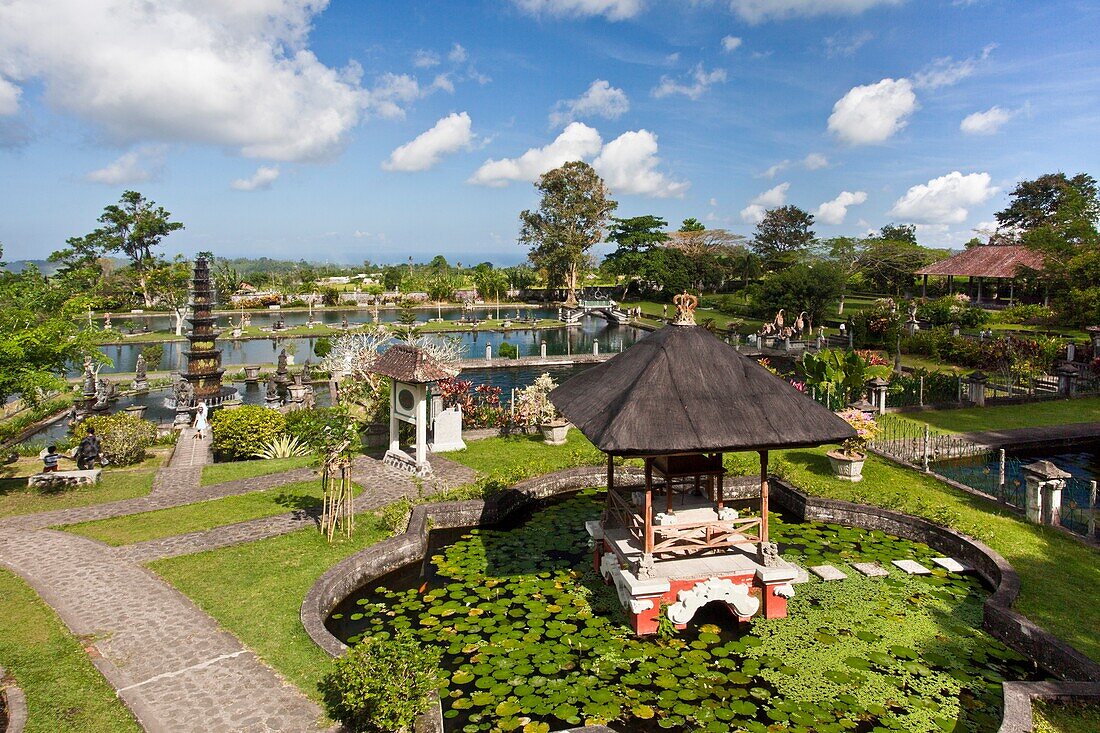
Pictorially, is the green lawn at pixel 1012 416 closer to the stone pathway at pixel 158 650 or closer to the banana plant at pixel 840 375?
the banana plant at pixel 840 375

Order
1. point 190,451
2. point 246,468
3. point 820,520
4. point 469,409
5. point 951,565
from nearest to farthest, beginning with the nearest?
point 951,565 < point 820,520 < point 246,468 < point 190,451 < point 469,409

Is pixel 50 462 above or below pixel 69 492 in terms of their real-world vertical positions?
above

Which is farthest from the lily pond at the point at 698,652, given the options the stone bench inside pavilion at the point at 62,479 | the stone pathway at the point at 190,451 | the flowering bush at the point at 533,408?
the stone pathway at the point at 190,451

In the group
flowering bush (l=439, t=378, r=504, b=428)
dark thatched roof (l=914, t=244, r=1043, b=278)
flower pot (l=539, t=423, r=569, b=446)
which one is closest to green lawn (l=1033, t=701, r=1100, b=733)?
flower pot (l=539, t=423, r=569, b=446)

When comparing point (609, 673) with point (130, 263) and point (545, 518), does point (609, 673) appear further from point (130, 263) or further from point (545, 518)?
point (130, 263)

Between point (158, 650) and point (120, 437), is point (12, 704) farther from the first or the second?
point (120, 437)

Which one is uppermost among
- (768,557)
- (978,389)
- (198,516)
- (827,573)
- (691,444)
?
(691,444)

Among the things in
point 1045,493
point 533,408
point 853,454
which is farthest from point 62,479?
point 1045,493

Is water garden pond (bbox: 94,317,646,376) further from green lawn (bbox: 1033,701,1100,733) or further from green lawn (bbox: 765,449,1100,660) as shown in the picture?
green lawn (bbox: 1033,701,1100,733)
